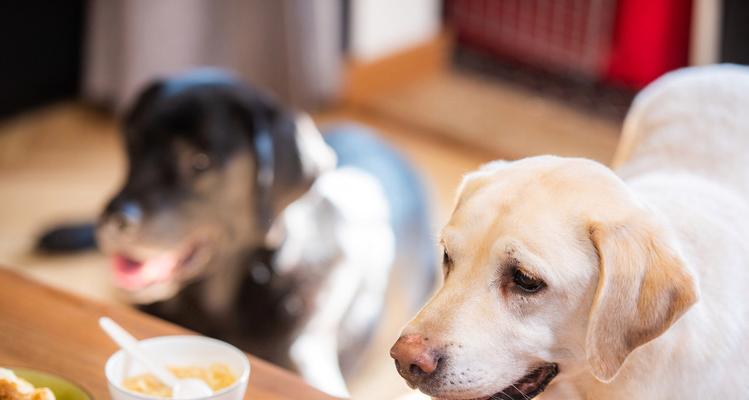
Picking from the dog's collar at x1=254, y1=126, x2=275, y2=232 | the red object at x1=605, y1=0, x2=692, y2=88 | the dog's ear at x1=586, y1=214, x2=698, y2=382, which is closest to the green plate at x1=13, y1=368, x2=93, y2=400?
the dog's ear at x1=586, y1=214, x2=698, y2=382

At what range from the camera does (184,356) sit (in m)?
1.27

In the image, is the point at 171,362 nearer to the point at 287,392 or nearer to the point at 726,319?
the point at 287,392

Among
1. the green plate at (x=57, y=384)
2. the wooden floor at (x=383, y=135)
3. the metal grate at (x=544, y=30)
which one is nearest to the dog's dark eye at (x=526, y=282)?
the green plate at (x=57, y=384)

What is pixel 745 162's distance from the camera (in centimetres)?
146

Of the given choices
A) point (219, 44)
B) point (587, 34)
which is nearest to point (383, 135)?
point (219, 44)

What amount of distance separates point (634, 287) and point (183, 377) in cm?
50

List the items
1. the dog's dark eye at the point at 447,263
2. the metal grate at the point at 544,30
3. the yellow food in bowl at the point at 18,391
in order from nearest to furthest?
the yellow food in bowl at the point at 18,391 → the dog's dark eye at the point at 447,263 → the metal grate at the point at 544,30

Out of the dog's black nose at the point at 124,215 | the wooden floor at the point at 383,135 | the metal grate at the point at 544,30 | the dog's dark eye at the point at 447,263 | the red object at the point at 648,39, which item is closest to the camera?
the dog's dark eye at the point at 447,263

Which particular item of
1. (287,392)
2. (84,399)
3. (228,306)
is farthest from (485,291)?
(228,306)

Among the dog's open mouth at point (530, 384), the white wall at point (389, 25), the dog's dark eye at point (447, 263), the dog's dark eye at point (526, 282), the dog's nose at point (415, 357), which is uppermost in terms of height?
the dog's dark eye at point (526, 282)

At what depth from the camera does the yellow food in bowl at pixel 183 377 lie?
1203mm

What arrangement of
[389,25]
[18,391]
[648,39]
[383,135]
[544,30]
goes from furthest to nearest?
[389,25] → [544,30] → [383,135] → [648,39] → [18,391]

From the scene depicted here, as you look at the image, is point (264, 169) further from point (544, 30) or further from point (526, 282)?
point (544, 30)

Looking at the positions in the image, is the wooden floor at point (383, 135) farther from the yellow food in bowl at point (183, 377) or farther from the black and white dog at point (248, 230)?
the yellow food in bowl at point (183, 377)
